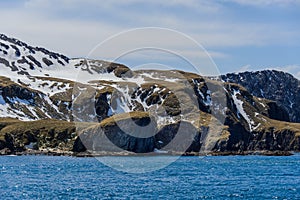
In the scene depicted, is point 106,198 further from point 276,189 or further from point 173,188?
point 276,189

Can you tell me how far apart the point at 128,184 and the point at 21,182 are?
1917cm

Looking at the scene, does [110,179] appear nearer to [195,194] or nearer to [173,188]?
[173,188]

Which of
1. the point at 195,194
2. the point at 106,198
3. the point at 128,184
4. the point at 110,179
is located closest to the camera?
the point at 106,198

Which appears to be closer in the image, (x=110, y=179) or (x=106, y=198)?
(x=106, y=198)

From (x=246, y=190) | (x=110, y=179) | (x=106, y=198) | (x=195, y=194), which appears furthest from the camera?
(x=110, y=179)

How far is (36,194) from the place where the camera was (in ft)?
241

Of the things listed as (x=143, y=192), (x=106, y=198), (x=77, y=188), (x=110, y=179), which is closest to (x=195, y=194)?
(x=143, y=192)

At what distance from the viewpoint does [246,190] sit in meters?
78.4

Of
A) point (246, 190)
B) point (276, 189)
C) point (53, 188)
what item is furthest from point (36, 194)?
point (276, 189)

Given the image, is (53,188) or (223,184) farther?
(223,184)

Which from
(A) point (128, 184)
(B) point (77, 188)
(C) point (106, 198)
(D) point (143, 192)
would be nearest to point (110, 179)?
(A) point (128, 184)

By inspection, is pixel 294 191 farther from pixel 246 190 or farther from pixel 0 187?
pixel 0 187

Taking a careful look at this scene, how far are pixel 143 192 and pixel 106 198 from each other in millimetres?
8389

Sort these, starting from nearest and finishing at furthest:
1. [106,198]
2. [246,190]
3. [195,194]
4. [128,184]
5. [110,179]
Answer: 1. [106,198]
2. [195,194]
3. [246,190]
4. [128,184]
5. [110,179]
